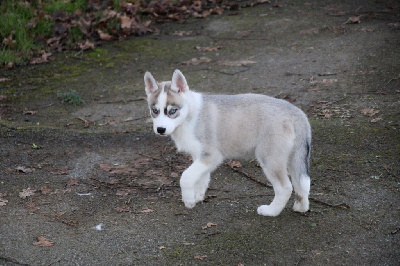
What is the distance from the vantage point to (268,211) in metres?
5.18

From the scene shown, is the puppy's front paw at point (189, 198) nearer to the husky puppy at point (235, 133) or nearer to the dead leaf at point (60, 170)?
the husky puppy at point (235, 133)

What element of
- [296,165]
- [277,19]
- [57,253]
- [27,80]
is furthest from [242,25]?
[57,253]

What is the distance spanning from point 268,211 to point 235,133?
778mm

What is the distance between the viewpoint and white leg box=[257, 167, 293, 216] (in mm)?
5031

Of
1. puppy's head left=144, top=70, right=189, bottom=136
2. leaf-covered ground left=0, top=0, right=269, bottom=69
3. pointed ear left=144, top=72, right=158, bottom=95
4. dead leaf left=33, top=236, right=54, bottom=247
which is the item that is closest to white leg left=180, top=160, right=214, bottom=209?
puppy's head left=144, top=70, right=189, bottom=136

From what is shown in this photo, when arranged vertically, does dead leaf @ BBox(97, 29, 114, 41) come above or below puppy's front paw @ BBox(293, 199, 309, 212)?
below

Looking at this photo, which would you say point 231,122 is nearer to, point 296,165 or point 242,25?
point 296,165

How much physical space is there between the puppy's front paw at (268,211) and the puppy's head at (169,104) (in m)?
1.09

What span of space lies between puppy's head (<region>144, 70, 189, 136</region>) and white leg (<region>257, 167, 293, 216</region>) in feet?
3.05

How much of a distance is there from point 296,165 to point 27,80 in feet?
19.5

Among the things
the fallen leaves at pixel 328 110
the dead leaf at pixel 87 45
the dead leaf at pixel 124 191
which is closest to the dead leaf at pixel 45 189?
the dead leaf at pixel 124 191

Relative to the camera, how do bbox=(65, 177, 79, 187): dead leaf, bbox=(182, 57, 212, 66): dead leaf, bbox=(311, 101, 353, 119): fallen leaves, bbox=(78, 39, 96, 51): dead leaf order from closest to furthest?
bbox=(65, 177, 79, 187): dead leaf
bbox=(311, 101, 353, 119): fallen leaves
bbox=(182, 57, 212, 66): dead leaf
bbox=(78, 39, 96, 51): dead leaf

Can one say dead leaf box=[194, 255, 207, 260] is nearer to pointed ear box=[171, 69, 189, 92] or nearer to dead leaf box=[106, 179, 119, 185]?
pointed ear box=[171, 69, 189, 92]

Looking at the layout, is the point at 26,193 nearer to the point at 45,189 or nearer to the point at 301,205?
the point at 45,189
